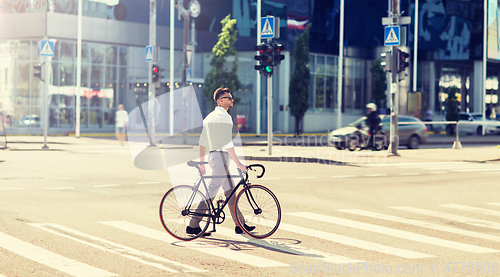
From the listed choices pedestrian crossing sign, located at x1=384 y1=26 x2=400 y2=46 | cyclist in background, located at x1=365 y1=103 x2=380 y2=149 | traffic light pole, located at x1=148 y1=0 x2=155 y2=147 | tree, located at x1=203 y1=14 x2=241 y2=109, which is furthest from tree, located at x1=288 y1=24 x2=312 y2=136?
pedestrian crossing sign, located at x1=384 y1=26 x2=400 y2=46

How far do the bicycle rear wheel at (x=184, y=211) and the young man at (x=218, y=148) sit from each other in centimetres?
3

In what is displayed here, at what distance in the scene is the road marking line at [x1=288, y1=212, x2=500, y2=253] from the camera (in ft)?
24.5

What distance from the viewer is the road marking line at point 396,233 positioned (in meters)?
7.48

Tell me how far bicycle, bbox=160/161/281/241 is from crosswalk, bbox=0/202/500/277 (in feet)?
0.50

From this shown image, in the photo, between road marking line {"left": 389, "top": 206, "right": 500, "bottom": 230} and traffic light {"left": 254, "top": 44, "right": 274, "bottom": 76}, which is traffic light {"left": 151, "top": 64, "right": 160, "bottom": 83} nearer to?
traffic light {"left": 254, "top": 44, "right": 274, "bottom": 76}

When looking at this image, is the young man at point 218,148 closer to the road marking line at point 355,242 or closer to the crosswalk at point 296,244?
the crosswalk at point 296,244

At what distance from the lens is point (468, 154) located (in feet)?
80.1

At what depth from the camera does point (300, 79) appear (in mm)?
41250

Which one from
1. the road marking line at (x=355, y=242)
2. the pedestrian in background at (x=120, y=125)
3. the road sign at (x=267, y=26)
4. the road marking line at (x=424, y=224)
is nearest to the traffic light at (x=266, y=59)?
the road sign at (x=267, y=26)

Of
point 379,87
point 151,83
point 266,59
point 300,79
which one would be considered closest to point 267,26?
point 266,59

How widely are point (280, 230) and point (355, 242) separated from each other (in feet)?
3.92

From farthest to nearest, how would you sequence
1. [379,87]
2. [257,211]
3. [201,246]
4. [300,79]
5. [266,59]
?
[379,87], [300,79], [266,59], [257,211], [201,246]

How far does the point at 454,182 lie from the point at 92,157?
40.7 ft

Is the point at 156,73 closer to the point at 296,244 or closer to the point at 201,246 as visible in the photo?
the point at 201,246
